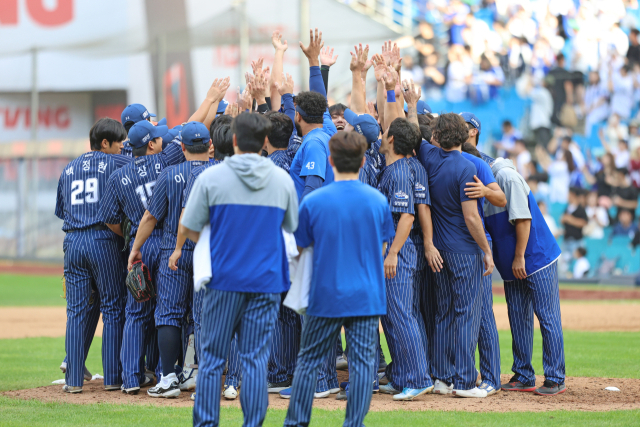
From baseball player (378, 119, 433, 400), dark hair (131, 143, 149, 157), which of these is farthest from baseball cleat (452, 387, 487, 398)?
dark hair (131, 143, 149, 157)

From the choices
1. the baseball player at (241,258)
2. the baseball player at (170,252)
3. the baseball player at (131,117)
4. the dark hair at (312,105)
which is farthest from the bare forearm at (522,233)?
the baseball player at (131,117)

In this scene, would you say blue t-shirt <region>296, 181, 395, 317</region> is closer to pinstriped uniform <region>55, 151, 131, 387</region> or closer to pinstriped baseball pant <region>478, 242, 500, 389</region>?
pinstriped baseball pant <region>478, 242, 500, 389</region>

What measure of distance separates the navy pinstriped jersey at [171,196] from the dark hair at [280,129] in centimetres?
70

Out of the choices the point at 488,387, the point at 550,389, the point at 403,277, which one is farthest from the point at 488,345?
the point at 403,277

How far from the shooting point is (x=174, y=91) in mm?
25250

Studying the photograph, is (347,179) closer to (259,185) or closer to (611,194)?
(259,185)

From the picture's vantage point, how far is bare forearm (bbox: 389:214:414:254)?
18.8 feet

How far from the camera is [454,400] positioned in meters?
6.05

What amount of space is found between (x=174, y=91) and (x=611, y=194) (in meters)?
14.5

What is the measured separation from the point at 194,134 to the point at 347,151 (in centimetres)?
199

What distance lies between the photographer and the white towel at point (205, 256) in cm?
438

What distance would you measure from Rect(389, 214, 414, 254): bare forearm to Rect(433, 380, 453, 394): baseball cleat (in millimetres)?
1382

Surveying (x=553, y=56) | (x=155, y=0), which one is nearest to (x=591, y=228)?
(x=553, y=56)

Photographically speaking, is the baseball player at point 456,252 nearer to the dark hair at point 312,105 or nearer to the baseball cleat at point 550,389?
the baseball cleat at point 550,389
